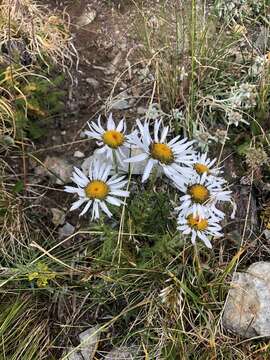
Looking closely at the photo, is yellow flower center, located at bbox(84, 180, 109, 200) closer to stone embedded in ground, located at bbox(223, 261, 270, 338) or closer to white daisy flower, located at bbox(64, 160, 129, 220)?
white daisy flower, located at bbox(64, 160, 129, 220)

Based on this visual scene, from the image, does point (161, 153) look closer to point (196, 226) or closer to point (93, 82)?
point (196, 226)

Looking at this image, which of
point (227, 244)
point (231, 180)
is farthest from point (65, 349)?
point (231, 180)

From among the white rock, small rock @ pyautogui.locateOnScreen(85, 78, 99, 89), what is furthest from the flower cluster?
small rock @ pyautogui.locateOnScreen(85, 78, 99, 89)

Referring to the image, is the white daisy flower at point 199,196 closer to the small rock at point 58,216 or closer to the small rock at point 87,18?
the small rock at point 58,216

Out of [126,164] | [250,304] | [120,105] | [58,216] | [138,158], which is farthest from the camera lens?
[120,105]

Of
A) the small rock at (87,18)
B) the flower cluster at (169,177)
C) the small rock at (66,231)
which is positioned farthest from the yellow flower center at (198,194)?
the small rock at (87,18)

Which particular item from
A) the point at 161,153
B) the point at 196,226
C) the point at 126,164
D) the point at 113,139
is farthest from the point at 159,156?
the point at 126,164
